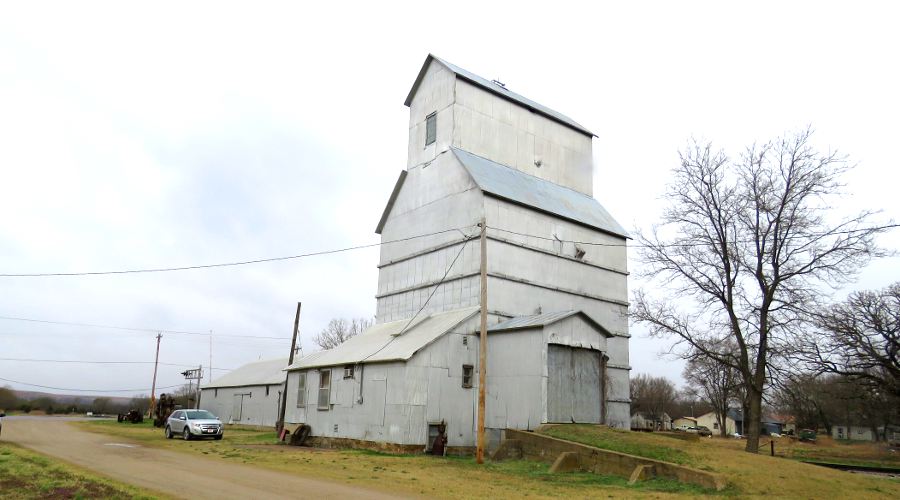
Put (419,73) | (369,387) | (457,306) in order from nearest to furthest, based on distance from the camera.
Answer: (369,387), (457,306), (419,73)

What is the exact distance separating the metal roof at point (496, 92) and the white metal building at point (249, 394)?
75.2 ft

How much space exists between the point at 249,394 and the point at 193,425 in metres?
21.7

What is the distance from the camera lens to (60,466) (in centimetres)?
1541

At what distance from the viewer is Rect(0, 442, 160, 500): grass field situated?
10.9 metres

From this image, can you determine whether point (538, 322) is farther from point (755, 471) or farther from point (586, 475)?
point (755, 471)

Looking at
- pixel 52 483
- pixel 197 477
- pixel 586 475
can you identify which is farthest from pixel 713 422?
pixel 52 483

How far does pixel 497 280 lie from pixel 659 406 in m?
106

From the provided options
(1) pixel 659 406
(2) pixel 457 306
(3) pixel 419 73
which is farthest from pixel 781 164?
(1) pixel 659 406

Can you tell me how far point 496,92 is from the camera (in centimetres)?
3198

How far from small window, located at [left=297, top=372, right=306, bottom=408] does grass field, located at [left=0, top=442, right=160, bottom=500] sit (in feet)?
46.5

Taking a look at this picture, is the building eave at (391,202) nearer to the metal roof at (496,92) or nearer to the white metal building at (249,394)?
the metal roof at (496,92)

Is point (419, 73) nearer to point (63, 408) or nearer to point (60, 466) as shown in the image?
point (60, 466)

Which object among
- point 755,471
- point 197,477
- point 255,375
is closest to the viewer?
point 197,477

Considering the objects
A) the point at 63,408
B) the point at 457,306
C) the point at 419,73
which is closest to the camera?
the point at 457,306
